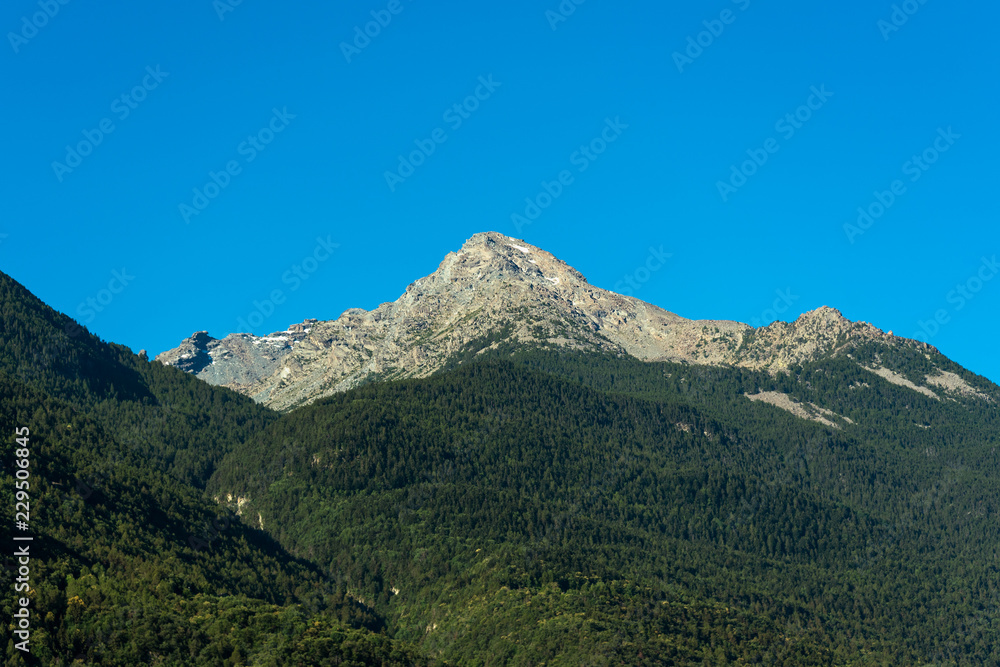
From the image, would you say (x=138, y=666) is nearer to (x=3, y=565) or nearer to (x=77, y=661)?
(x=77, y=661)

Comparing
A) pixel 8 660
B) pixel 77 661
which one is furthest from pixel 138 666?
pixel 8 660

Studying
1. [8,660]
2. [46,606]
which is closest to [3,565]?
[46,606]

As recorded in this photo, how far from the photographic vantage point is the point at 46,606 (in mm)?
199500

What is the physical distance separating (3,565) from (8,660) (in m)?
21.8

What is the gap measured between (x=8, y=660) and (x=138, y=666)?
21792 millimetres

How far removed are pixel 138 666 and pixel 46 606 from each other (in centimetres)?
1818

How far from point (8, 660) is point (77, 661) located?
12.2 m

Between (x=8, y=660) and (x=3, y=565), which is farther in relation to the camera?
(x=3, y=565)

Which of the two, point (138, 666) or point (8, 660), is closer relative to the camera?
point (8, 660)

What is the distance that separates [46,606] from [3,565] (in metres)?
9.59

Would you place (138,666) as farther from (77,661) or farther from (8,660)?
(8,660)

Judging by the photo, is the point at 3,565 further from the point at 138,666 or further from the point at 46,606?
the point at 138,666

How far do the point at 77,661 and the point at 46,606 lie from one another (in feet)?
42.3

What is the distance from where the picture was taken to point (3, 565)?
199 meters
